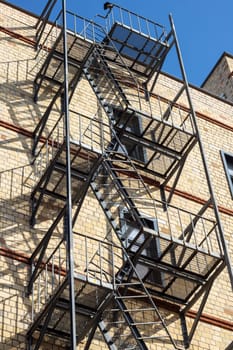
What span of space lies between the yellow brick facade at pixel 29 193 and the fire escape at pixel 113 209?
151 millimetres

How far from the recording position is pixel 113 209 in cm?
1576

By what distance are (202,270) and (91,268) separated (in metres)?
2.15

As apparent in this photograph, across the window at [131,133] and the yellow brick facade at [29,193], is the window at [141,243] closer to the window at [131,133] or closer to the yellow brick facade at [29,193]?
the yellow brick facade at [29,193]

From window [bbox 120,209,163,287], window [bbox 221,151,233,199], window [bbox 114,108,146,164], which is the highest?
window [bbox 221,151,233,199]

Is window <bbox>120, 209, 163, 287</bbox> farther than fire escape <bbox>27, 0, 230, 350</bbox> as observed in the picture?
Yes

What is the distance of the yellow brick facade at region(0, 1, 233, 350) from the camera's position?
1317 centimetres

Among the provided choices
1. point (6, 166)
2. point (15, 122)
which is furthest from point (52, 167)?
point (15, 122)

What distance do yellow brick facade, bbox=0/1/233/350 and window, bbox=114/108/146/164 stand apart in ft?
2.40

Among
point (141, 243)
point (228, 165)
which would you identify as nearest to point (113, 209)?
point (141, 243)

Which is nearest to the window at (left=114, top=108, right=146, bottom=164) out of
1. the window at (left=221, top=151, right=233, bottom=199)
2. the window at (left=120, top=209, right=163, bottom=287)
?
the window at (left=120, top=209, right=163, bottom=287)

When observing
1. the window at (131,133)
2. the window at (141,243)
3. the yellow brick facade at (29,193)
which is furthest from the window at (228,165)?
the window at (141,243)

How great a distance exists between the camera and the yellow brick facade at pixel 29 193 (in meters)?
13.2

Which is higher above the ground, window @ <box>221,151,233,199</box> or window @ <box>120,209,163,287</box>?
window @ <box>221,151,233,199</box>

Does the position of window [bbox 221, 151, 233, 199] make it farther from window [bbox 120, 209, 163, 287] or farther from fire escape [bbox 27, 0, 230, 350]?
window [bbox 120, 209, 163, 287]
